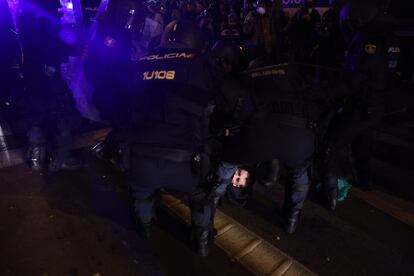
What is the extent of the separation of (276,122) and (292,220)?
3.55ft

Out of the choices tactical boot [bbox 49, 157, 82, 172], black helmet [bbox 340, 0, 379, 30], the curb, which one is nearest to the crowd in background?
black helmet [bbox 340, 0, 379, 30]

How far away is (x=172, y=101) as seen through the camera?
2.36 metres

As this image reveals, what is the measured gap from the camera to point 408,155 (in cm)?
498

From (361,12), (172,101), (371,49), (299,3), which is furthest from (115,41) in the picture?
(299,3)

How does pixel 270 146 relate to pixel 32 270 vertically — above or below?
above

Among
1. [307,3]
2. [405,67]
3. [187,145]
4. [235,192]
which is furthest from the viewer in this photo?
[405,67]

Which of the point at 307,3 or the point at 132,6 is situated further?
the point at 307,3

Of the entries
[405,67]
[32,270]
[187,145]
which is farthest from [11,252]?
[405,67]

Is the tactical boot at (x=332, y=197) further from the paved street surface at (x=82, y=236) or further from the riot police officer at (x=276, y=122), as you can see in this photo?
the paved street surface at (x=82, y=236)

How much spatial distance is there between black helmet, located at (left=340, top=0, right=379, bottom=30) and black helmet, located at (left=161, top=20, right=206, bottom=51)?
171 centimetres

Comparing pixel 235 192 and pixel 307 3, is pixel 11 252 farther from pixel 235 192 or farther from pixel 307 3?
pixel 307 3

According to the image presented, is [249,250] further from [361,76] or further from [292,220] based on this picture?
[361,76]

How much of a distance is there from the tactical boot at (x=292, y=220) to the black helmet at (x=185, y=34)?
1829 millimetres

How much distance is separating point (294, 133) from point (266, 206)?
1219 mm
